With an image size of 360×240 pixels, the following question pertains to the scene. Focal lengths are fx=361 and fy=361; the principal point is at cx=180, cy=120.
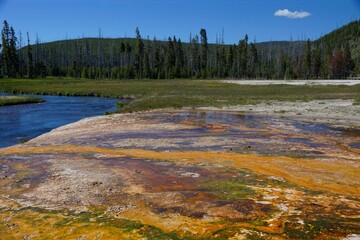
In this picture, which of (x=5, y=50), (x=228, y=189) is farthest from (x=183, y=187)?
(x=5, y=50)

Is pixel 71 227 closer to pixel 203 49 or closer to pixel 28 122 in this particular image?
pixel 28 122

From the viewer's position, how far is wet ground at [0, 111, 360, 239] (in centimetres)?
711

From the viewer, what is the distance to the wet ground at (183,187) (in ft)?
23.3

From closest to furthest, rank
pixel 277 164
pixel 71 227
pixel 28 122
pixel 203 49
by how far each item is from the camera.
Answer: pixel 71 227
pixel 277 164
pixel 28 122
pixel 203 49

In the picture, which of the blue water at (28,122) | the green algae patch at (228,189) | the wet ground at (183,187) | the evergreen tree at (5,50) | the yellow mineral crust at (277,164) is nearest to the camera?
the wet ground at (183,187)

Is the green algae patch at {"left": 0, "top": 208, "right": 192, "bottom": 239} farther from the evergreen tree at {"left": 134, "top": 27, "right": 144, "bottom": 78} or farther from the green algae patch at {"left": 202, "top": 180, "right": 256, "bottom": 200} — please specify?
the evergreen tree at {"left": 134, "top": 27, "right": 144, "bottom": 78}

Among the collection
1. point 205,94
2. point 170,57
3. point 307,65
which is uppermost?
point 170,57

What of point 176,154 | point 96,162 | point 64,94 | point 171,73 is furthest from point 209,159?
point 171,73

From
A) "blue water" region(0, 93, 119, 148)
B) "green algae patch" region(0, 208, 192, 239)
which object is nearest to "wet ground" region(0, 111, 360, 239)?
"green algae patch" region(0, 208, 192, 239)

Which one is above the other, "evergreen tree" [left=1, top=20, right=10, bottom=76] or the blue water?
"evergreen tree" [left=1, top=20, right=10, bottom=76]

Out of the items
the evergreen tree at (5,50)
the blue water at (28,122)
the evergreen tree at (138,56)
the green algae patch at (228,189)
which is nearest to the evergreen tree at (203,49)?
the evergreen tree at (138,56)

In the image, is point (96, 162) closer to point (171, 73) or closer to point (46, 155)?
point (46, 155)

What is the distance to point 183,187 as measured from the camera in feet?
32.0

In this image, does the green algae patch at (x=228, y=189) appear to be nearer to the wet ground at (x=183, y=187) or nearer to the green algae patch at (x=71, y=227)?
the wet ground at (x=183, y=187)
